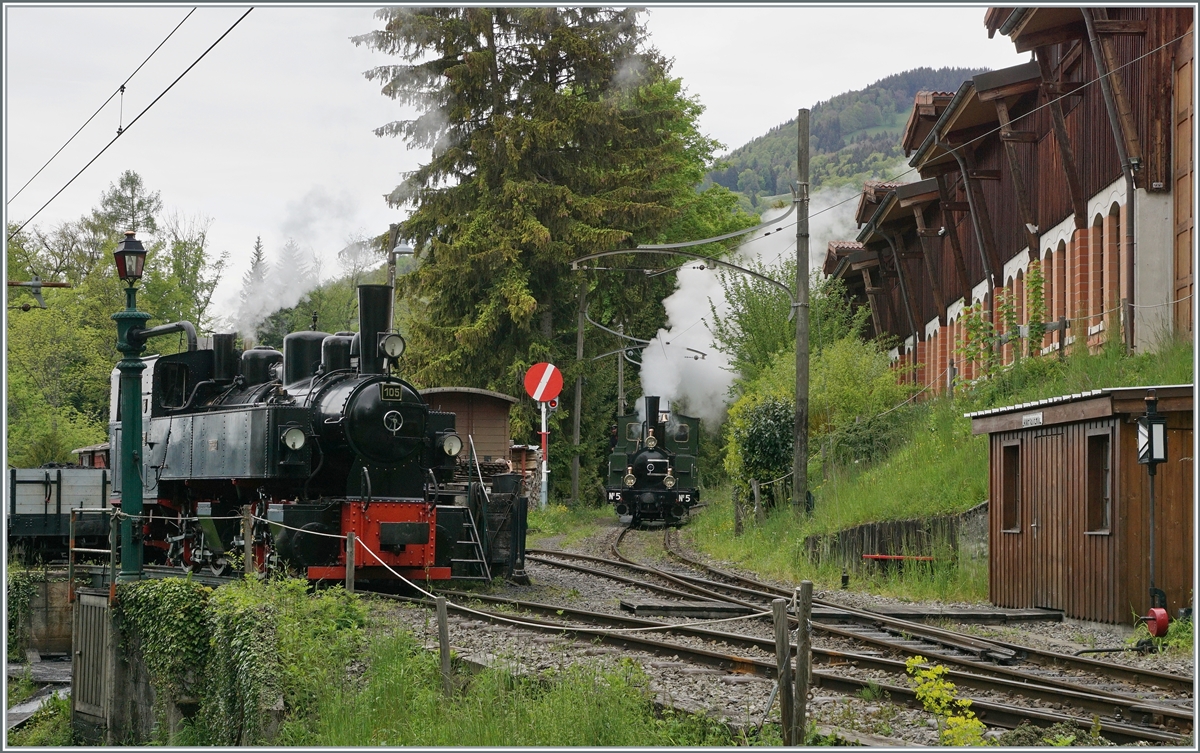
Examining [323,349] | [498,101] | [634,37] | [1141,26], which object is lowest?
[323,349]

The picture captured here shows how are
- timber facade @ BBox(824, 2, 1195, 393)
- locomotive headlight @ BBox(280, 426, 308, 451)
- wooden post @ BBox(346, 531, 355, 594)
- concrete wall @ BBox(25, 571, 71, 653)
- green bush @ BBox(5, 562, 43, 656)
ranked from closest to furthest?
wooden post @ BBox(346, 531, 355, 594)
locomotive headlight @ BBox(280, 426, 308, 451)
timber facade @ BBox(824, 2, 1195, 393)
green bush @ BBox(5, 562, 43, 656)
concrete wall @ BBox(25, 571, 71, 653)

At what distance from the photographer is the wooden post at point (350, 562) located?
1382cm

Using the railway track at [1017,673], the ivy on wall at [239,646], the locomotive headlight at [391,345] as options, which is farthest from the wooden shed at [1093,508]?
the locomotive headlight at [391,345]

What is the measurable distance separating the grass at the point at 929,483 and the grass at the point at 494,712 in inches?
356

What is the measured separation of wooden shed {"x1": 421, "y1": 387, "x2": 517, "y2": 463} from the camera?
3189 centimetres

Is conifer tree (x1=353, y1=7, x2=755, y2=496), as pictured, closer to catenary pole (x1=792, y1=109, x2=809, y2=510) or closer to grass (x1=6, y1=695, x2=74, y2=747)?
catenary pole (x1=792, y1=109, x2=809, y2=510)

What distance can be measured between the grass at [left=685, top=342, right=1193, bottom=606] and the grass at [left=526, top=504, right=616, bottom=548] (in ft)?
12.8

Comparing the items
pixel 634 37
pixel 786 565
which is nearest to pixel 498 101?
pixel 634 37

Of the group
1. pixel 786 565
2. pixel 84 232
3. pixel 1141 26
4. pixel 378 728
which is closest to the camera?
pixel 378 728

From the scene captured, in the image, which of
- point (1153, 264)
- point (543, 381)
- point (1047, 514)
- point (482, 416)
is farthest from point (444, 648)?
point (543, 381)

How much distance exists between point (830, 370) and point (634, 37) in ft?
51.2

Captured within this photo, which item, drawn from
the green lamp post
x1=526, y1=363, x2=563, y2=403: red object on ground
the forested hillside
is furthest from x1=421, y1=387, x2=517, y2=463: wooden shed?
the forested hillside

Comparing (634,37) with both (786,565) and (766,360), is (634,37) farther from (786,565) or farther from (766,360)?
(786,565)

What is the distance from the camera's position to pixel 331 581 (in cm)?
1609
